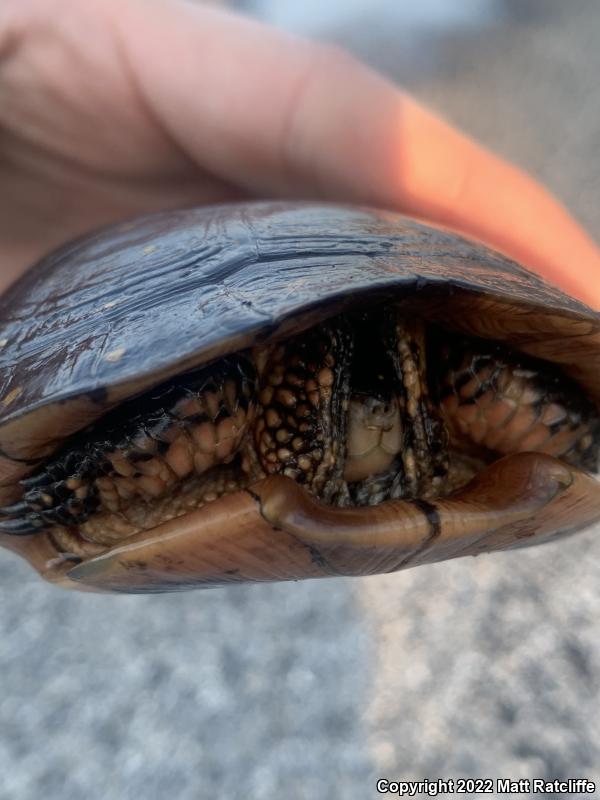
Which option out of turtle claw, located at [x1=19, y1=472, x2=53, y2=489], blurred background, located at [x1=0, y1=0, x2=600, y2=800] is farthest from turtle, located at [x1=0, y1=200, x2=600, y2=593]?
blurred background, located at [x1=0, y1=0, x2=600, y2=800]

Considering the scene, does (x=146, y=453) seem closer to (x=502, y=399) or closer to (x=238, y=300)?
(x=238, y=300)

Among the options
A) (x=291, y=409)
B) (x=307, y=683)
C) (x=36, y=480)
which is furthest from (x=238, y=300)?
(x=307, y=683)

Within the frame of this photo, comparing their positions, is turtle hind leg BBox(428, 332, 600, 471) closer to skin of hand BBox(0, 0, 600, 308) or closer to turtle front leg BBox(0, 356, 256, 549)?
turtle front leg BBox(0, 356, 256, 549)

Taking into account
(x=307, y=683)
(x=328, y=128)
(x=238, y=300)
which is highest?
(x=328, y=128)

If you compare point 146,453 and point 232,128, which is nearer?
point 146,453

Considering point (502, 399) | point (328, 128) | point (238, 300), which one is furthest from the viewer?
point (328, 128)

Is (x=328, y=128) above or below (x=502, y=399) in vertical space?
above
